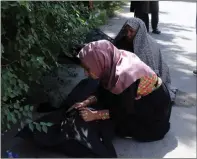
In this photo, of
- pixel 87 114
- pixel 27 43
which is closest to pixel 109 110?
pixel 87 114

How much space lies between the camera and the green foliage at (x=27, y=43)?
225 cm

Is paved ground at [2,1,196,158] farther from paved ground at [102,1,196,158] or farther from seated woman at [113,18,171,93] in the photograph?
seated woman at [113,18,171,93]

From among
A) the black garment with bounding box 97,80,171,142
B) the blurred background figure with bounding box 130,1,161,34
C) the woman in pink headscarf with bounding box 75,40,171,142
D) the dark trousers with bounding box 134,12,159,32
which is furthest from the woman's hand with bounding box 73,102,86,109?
the dark trousers with bounding box 134,12,159,32

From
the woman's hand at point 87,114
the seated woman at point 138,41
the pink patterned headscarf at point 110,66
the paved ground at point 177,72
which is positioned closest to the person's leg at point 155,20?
the paved ground at point 177,72

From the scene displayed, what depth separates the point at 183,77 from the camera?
498cm

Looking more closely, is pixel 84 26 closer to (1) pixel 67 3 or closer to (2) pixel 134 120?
(1) pixel 67 3

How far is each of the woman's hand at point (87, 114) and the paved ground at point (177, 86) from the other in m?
0.36

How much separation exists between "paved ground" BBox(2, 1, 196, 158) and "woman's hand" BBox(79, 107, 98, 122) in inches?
14.1

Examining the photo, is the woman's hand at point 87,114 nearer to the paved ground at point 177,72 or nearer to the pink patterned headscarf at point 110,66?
the pink patterned headscarf at point 110,66

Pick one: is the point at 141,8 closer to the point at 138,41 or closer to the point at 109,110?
the point at 138,41

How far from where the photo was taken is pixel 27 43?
251cm

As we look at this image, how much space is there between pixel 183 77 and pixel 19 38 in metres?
2.97

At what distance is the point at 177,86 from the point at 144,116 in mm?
1612

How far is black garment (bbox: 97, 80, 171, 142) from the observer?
9.96ft
